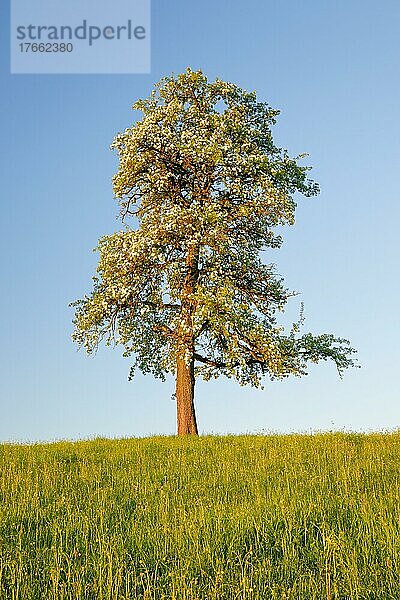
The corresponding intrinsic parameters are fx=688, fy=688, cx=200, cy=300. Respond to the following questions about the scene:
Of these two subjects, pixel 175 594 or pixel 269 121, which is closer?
pixel 175 594

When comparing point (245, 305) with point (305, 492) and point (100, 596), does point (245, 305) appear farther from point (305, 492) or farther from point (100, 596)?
point (100, 596)

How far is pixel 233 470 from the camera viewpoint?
60.4 feet

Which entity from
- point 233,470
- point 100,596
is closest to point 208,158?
point 233,470

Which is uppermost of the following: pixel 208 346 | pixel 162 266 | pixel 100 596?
pixel 162 266

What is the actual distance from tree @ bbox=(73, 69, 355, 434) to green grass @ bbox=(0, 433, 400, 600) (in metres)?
6.38

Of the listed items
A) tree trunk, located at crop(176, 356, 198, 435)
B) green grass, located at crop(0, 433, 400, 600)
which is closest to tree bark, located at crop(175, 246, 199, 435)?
tree trunk, located at crop(176, 356, 198, 435)

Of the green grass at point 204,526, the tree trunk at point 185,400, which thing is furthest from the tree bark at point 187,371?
the green grass at point 204,526

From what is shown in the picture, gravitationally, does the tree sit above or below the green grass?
above

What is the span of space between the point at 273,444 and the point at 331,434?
3.81 m

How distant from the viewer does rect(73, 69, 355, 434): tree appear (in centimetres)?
2653

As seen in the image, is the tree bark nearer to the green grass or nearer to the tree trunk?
the tree trunk

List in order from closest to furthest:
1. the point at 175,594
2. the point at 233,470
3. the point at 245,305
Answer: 1. the point at 175,594
2. the point at 233,470
3. the point at 245,305

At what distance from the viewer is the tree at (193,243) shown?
2653 centimetres

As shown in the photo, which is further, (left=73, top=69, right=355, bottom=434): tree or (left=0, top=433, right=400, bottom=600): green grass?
(left=73, top=69, right=355, bottom=434): tree
